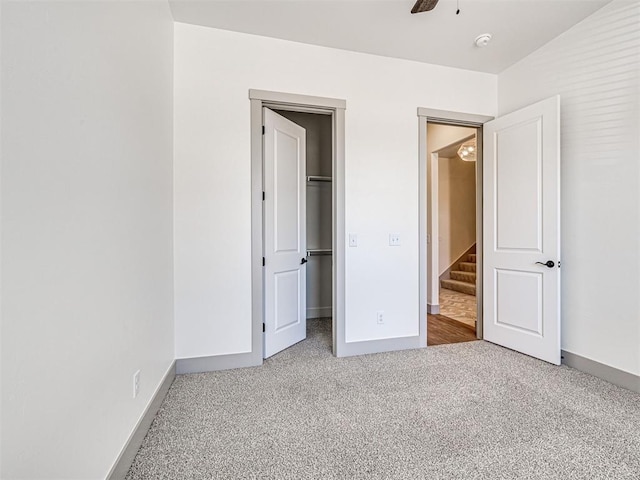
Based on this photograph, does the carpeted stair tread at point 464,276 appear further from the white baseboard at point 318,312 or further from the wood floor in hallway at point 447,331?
the white baseboard at point 318,312

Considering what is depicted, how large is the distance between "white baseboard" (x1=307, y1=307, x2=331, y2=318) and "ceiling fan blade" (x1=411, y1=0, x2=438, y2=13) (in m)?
3.33

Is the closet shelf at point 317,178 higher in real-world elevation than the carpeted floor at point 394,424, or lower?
higher

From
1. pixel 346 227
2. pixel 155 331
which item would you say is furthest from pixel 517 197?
pixel 155 331

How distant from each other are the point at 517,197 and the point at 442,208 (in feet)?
12.1

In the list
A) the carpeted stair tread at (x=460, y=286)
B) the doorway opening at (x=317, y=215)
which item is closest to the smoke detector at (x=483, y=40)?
the doorway opening at (x=317, y=215)

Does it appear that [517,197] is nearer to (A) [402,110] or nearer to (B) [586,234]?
(B) [586,234]

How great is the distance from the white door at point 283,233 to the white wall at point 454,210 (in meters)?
4.19

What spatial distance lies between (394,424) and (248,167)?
2.10 meters

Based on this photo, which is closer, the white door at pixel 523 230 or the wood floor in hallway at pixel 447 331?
the white door at pixel 523 230

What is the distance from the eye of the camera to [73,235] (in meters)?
1.02

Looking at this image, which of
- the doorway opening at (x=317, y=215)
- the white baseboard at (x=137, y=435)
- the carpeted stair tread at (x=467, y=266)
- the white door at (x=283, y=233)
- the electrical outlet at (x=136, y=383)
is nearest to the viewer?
the white baseboard at (x=137, y=435)

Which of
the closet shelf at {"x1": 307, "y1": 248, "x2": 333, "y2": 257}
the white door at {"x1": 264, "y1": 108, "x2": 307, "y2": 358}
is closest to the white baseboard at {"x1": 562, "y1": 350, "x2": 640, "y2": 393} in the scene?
the white door at {"x1": 264, "y1": 108, "x2": 307, "y2": 358}

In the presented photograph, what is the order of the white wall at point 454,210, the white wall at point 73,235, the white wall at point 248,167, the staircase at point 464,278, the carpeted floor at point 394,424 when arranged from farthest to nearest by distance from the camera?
the white wall at point 454,210 → the staircase at point 464,278 → the white wall at point 248,167 → the carpeted floor at point 394,424 → the white wall at point 73,235

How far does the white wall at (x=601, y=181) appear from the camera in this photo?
221cm
